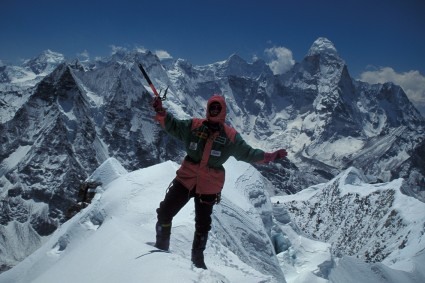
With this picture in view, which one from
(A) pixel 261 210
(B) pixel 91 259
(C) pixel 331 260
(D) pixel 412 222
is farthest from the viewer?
(D) pixel 412 222

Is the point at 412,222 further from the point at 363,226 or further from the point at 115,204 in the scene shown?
the point at 115,204

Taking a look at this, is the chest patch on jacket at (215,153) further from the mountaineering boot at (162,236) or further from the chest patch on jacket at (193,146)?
the mountaineering boot at (162,236)

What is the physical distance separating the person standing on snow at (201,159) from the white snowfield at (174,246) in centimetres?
66

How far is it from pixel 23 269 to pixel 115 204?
3570 mm

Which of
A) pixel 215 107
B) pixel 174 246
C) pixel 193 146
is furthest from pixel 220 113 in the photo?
pixel 174 246

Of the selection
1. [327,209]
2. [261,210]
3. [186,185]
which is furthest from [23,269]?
[327,209]

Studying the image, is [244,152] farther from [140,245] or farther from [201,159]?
[140,245]

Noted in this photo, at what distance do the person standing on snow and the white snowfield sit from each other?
0.66m

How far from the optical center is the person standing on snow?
863 cm

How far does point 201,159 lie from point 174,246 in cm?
279

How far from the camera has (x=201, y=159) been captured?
8.66 meters

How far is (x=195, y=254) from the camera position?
8.95 m

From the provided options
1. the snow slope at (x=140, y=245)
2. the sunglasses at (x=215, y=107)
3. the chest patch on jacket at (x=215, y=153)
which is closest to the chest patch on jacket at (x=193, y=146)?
the chest patch on jacket at (x=215, y=153)

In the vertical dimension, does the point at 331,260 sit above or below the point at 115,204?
below
